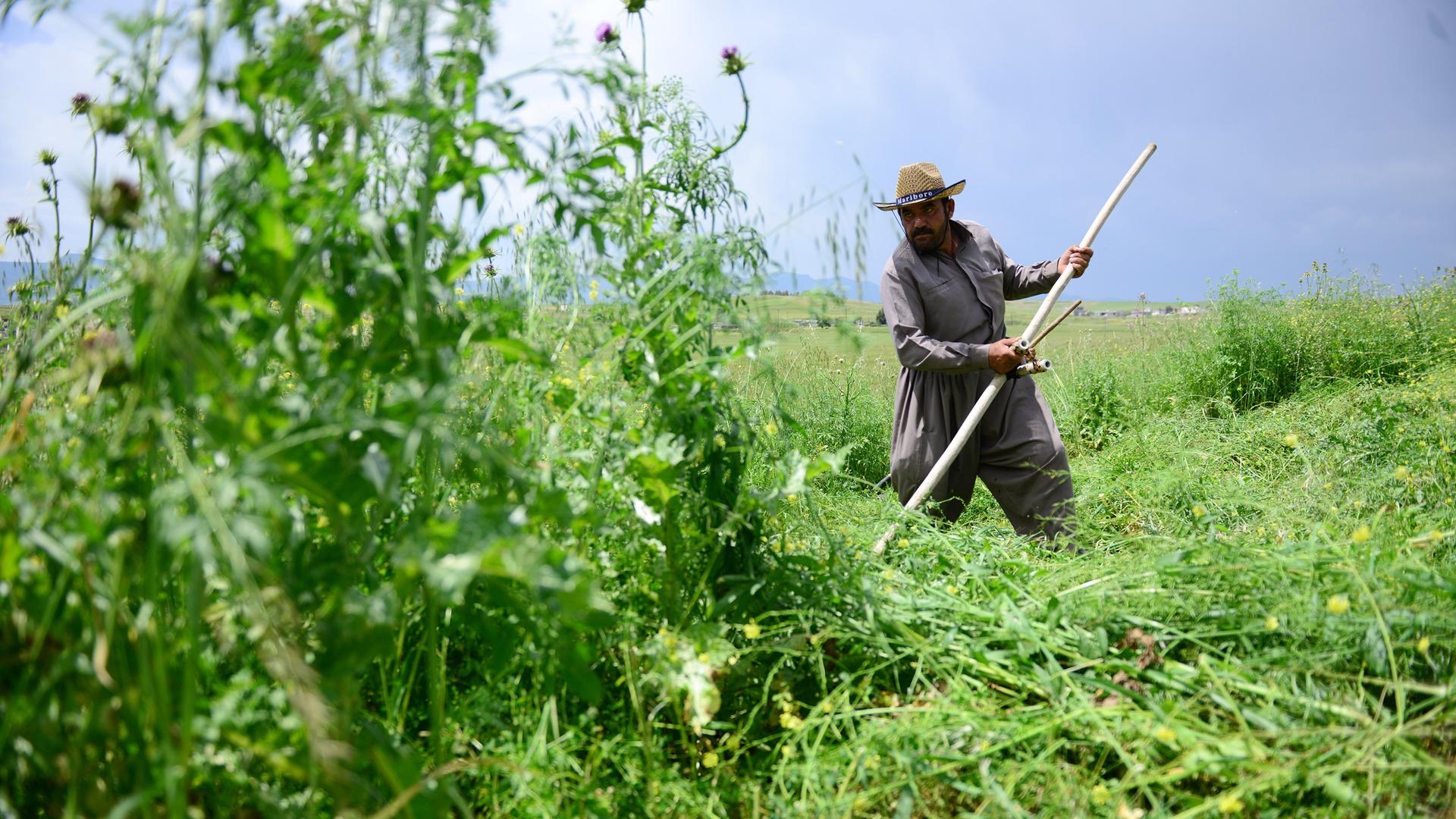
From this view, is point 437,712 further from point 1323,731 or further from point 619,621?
point 1323,731

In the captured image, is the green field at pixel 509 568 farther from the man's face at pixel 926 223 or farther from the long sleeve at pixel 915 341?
the man's face at pixel 926 223

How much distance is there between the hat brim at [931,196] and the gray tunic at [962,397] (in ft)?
0.58

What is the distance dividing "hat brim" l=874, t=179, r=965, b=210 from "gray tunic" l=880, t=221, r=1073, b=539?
0.58ft

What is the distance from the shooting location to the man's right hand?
3.56 meters

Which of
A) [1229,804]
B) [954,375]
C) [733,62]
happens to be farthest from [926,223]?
[1229,804]

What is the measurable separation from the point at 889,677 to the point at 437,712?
1013 mm

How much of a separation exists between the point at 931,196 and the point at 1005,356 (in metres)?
0.78

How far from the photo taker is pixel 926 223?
388 centimetres

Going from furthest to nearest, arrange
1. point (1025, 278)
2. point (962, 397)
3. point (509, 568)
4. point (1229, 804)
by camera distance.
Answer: point (1025, 278)
point (962, 397)
point (1229, 804)
point (509, 568)

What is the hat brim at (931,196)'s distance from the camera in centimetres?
381

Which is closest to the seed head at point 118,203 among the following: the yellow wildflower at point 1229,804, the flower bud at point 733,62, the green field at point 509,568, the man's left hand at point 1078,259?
the green field at point 509,568

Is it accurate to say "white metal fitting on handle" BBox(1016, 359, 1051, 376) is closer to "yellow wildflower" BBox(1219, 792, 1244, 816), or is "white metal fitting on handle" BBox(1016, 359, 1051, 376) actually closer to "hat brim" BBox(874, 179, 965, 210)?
"hat brim" BBox(874, 179, 965, 210)

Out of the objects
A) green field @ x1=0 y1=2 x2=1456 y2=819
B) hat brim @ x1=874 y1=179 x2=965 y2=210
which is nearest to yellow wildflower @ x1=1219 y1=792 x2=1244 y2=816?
green field @ x1=0 y1=2 x2=1456 y2=819

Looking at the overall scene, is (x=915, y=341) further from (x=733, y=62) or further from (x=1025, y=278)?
(x=733, y=62)
